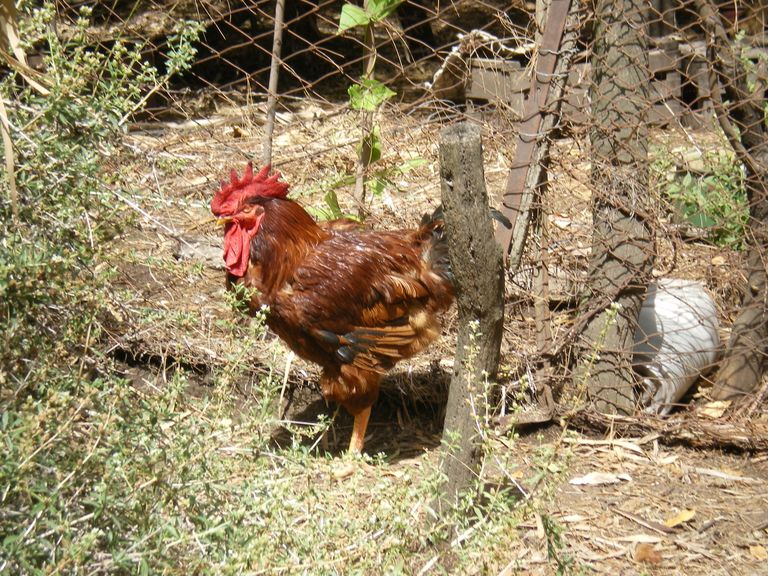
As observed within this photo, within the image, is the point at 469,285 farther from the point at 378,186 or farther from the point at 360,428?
the point at 378,186

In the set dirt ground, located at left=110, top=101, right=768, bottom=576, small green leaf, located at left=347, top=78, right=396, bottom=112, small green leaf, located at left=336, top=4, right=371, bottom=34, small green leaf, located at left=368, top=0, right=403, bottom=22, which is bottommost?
dirt ground, located at left=110, top=101, right=768, bottom=576

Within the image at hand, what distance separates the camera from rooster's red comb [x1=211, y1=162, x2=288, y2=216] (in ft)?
13.6

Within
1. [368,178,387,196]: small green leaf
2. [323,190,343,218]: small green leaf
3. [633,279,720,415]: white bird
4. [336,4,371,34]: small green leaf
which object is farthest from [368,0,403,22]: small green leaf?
[633,279,720,415]: white bird

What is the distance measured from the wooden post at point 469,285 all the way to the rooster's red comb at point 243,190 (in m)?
1.44

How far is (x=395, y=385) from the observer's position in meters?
4.80

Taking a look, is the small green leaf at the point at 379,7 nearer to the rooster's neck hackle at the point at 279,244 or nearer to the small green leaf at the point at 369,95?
the small green leaf at the point at 369,95

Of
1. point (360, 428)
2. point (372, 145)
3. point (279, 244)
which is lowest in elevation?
point (360, 428)

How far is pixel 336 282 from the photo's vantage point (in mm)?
4137

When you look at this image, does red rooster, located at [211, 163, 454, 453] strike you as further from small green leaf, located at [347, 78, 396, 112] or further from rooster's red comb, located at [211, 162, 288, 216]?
small green leaf, located at [347, 78, 396, 112]

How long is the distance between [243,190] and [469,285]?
1.55 m

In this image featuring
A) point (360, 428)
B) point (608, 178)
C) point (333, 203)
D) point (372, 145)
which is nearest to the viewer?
point (608, 178)

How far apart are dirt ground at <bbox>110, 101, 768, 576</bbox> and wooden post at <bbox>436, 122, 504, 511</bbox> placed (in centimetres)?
35

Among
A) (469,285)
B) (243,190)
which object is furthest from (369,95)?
(469,285)

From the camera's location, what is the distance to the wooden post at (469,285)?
2.92m
